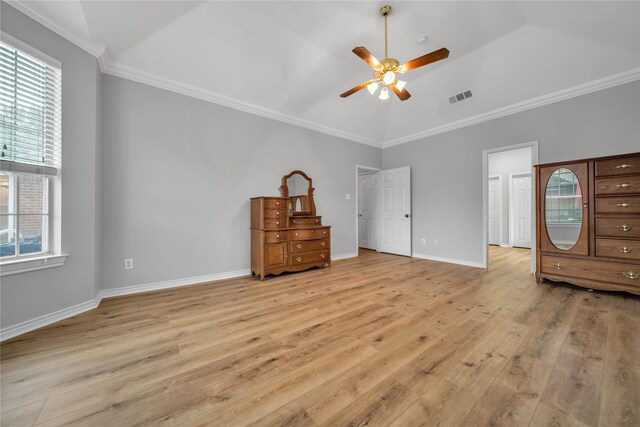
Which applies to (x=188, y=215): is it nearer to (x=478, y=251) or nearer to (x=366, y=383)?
(x=366, y=383)

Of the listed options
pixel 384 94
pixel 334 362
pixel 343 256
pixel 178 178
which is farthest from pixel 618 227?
pixel 178 178

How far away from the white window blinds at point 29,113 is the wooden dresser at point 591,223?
18.4ft

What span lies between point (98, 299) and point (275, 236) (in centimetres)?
211

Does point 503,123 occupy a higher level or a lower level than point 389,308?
higher

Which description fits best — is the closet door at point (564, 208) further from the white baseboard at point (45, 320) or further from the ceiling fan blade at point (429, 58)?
the white baseboard at point (45, 320)

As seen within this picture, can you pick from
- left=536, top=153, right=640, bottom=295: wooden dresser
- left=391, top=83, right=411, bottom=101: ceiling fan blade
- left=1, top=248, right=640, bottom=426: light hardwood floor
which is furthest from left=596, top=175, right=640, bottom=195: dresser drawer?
left=391, top=83, right=411, bottom=101: ceiling fan blade

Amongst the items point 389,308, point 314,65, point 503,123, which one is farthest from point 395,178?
point 389,308

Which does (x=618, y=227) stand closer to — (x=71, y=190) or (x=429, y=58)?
(x=429, y=58)

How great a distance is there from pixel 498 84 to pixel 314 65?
112 inches

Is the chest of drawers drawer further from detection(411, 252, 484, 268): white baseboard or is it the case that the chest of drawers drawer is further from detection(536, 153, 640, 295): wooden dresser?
detection(411, 252, 484, 268): white baseboard

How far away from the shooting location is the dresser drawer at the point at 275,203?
3561 mm

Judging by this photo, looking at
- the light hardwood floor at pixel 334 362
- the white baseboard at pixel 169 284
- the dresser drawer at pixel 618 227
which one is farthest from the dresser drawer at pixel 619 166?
the white baseboard at pixel 169 284

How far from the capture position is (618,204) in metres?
2.71

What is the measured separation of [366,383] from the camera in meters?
1.37
